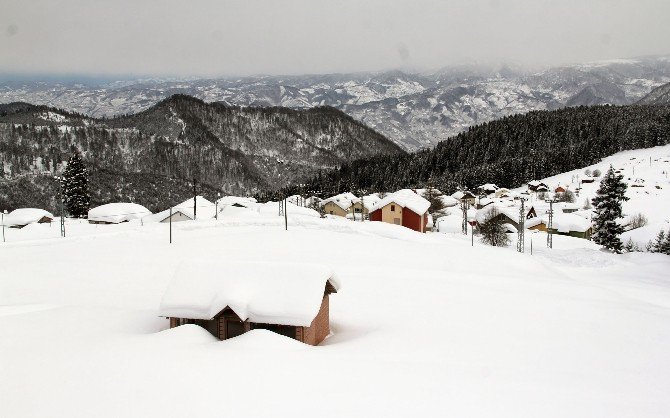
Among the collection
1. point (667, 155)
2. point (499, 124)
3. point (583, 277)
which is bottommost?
point (583, 277)

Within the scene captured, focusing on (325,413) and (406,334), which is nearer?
(325,413)

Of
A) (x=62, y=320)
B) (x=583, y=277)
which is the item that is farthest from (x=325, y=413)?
(x=583, y=277)

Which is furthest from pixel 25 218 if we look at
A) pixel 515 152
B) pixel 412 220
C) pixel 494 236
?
pixel 515 152

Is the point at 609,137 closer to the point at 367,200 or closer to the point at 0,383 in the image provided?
the point at 367,200

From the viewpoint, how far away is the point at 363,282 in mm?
28266

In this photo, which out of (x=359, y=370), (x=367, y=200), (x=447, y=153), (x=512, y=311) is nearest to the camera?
(x=359, y=370)

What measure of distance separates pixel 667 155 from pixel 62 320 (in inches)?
6447

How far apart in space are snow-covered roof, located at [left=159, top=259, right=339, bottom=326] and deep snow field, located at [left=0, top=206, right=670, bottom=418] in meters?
0.93

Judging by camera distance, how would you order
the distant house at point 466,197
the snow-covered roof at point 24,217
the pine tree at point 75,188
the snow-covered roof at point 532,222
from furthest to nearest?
the distant house at point 466,197 → the snow-covered roof at point 532,222 → the pine tree at point 75,188 → the snow-covered roof at point 24,217

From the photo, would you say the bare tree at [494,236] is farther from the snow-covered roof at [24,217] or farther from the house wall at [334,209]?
the snow-covered roof at [24,217]

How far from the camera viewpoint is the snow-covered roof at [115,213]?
7786 cm

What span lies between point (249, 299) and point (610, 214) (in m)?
52.4

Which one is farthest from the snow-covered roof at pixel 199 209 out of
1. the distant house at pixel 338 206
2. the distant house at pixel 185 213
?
the distant house at pixel 338 206

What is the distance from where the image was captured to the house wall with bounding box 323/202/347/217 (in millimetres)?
101250
